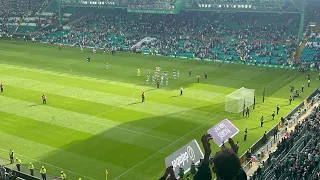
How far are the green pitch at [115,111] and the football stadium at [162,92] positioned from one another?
0.45ft

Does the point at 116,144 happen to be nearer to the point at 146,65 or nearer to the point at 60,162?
the point at 60,162

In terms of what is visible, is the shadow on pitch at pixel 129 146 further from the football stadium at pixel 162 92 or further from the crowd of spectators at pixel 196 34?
the crowd of spectators at pixel 196 34

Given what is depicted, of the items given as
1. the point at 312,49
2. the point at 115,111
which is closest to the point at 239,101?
the point at 115,111

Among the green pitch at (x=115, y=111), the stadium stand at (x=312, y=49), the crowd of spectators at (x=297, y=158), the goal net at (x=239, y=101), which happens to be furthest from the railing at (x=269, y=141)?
the stadium stand at (x=312, y=49)

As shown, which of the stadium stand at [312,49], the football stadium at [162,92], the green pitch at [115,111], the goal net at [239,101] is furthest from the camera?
the stadium stand at [312,49]

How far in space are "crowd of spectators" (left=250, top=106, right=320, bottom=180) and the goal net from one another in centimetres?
848

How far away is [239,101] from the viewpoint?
125 ft

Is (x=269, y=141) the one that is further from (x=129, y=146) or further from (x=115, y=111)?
(x=115, y=111)

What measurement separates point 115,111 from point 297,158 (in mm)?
18481

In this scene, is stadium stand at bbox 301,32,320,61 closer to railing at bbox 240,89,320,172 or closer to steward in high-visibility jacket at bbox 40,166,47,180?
railing at bbox 240,89,320,172

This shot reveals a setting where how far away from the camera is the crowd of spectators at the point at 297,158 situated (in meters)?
22.5

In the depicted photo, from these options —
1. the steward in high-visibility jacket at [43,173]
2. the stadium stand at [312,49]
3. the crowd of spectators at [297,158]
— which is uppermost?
the stadium stand at [312,49]

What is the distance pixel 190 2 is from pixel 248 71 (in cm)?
2833

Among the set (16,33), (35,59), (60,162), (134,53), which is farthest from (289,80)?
(16,33)
